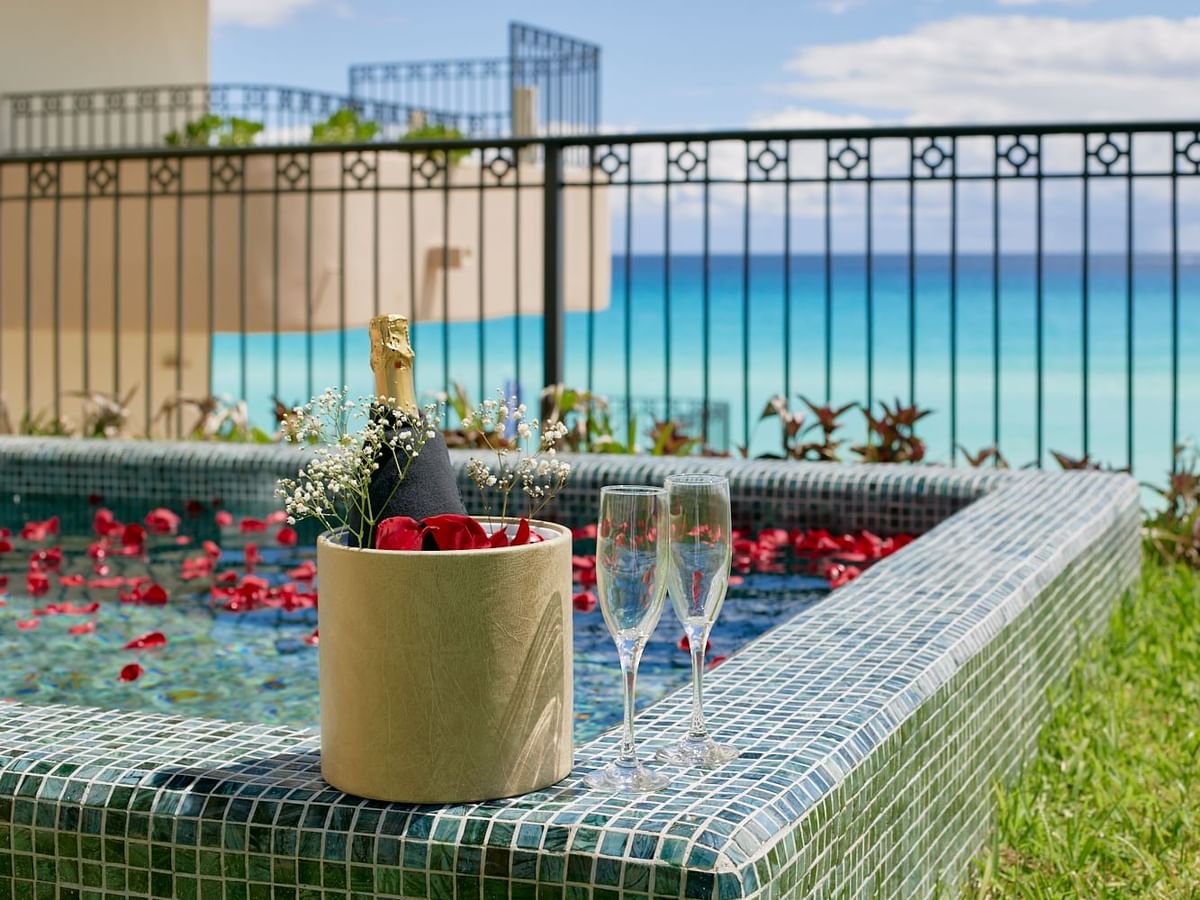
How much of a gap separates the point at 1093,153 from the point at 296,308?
26.7 ft

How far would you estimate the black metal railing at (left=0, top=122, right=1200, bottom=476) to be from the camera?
5582 millimetres

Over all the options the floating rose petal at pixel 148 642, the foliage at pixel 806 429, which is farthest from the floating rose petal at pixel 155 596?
the foliage at pixel 806 429

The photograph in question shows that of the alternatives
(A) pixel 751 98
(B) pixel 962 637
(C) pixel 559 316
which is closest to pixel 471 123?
(C) pixel 559 316

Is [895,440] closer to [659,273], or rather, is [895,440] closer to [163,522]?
[163,522]

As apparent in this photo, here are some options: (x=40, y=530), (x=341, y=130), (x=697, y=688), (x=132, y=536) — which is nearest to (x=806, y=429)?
(x=132, y=536)

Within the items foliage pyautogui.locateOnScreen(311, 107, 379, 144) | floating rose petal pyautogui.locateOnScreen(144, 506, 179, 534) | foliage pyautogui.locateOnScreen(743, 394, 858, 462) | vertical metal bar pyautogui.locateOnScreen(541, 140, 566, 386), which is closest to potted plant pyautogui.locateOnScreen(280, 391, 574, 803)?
floating rose petal pyautogui.locateOnScreen(144, 506, 179, 534)

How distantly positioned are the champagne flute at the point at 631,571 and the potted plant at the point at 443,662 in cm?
5

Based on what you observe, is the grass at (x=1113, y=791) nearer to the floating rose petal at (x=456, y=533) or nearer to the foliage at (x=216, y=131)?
the floating rose petal at (x=456, y=533)

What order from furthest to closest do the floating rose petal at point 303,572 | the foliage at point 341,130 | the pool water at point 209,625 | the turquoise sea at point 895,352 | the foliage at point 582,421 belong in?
the turquoise sea at point 895,352, the foliage at point 341,130, the foliage at point 582,421, the floating rose petal at point 303,572, the pool water at point 209,625

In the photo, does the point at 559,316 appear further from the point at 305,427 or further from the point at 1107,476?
the point at 305,427

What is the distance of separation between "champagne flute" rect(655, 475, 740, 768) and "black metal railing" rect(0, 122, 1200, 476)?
327 centimetres

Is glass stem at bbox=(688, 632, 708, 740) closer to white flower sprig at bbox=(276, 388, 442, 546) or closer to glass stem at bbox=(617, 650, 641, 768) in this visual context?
glass stem at bbox=(617, 650, 641, 768)

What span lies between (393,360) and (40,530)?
2.77 m

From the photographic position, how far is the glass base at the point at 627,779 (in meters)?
1.55
